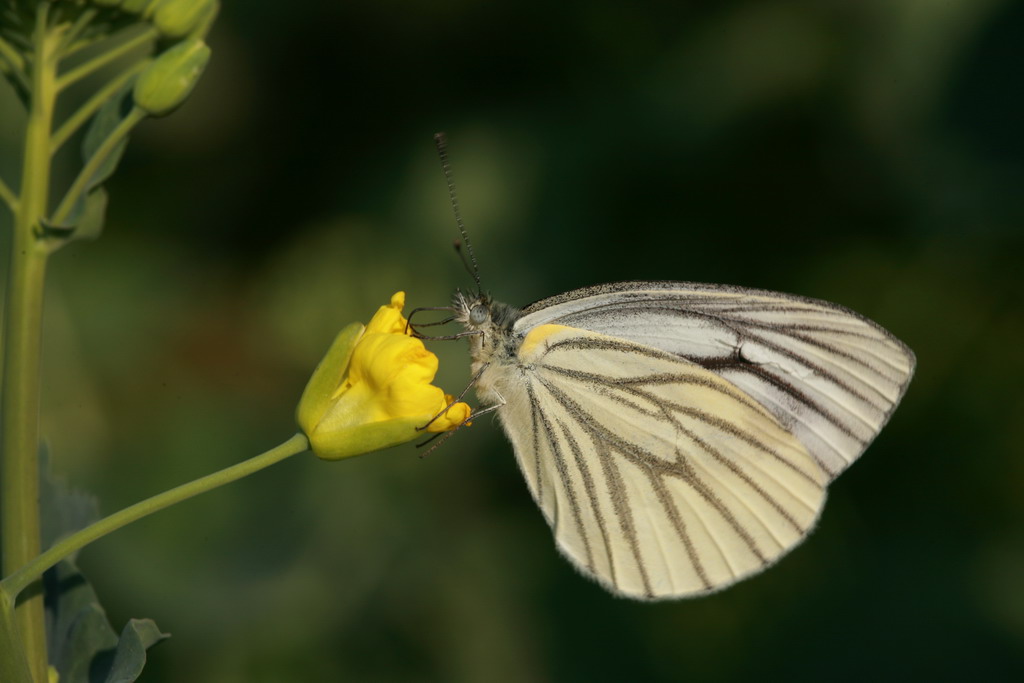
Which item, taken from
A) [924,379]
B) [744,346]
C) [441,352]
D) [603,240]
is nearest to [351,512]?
[441,352]

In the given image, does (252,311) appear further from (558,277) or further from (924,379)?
(924,379)

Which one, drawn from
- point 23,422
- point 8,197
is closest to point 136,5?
point 8,197

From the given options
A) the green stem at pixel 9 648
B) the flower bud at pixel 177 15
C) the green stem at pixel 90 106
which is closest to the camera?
the green stem at pixel 9 648

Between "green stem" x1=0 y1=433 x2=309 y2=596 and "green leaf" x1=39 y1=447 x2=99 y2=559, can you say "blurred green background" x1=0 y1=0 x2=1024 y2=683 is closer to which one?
"green leaf" x1=39 y1=447 x2=99 y2=559

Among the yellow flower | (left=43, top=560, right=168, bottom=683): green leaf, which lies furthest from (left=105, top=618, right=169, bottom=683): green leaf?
the yellow flower

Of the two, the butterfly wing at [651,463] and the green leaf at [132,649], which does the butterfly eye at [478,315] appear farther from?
the green leaf at [132,649]

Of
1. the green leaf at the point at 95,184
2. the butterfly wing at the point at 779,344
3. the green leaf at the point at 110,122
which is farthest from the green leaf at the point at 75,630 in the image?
the butterfly wing at the point at 779,344
